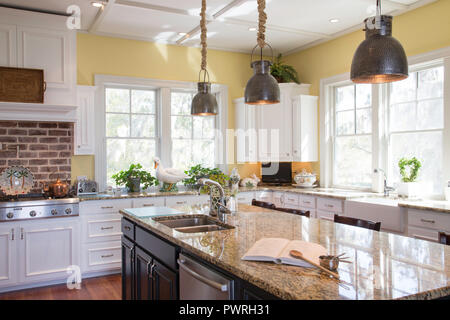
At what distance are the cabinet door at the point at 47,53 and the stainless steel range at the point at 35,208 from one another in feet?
4.29

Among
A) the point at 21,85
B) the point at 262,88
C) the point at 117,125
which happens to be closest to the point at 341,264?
the point at 262,88

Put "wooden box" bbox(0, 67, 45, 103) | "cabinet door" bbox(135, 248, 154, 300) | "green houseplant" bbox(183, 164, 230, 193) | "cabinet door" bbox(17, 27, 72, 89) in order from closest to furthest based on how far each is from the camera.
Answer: "cabinet door" bbox(135, 248, 154, 300) < "wooden box" bbox(0, 67, 45, 103) < "cabinet door" bbox(17, 27, 72, 89) < "green houseplant" bbox(183, 164, 230, 193)

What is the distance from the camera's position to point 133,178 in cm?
503

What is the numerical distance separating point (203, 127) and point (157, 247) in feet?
11.7

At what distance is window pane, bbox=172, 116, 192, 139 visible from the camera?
18.7 ft

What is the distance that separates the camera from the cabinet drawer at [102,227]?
450 cm

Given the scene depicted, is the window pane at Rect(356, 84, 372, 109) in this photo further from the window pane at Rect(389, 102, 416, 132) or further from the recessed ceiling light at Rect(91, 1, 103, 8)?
the recessed ceiling light at Rect(91, 1, 103, 8)

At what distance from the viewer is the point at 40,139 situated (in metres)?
4.71

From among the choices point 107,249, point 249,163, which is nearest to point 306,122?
point 249,163

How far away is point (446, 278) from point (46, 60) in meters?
4.40

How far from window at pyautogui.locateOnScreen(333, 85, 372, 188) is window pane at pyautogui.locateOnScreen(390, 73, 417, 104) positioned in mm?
345

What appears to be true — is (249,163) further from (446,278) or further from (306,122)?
(446,278)

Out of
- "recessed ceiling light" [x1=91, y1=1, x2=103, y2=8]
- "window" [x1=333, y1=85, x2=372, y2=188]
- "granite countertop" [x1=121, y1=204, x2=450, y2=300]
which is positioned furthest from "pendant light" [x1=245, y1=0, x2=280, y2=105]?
"window" [x1=333, y1=85, x2=372, y2=188]

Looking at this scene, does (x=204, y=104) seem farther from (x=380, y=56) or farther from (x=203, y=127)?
(x=203, y=127)
